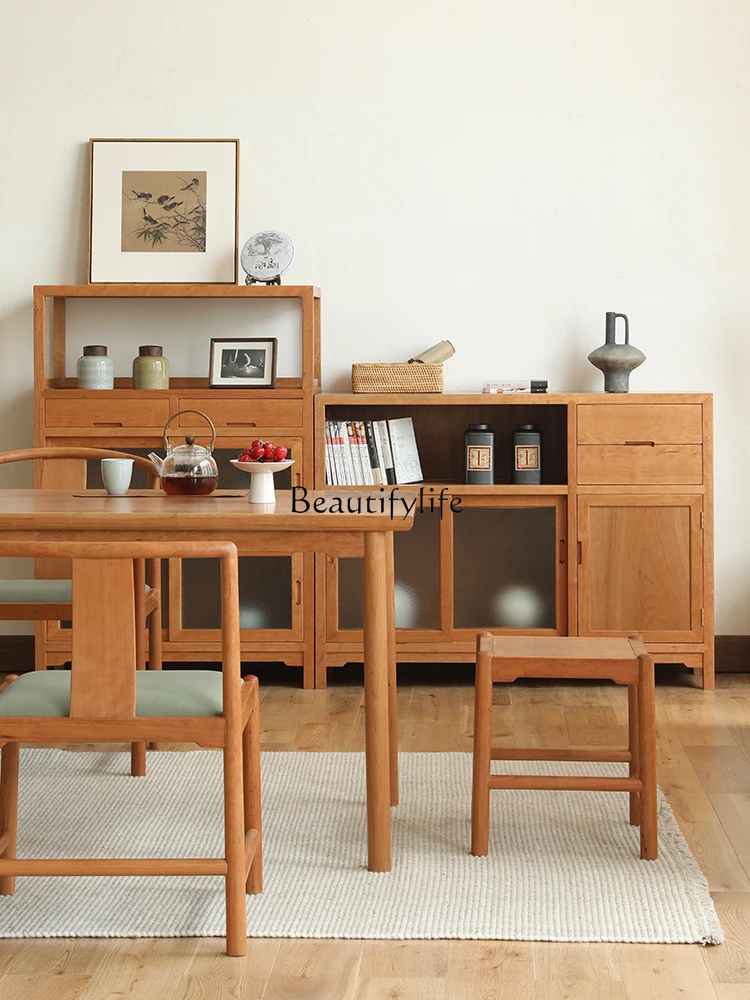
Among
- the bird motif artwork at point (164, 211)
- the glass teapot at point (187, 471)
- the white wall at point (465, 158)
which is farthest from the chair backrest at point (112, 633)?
the bird motif artwork at point (164, 211)

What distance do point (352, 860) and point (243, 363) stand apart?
2201 mm

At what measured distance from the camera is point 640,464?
3990 mm

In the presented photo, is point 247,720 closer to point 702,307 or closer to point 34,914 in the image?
point 34,914

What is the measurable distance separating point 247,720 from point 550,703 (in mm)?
1920

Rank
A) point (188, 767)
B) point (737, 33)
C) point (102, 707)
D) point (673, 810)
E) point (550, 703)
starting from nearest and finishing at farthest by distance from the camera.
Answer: point (102, 707)
point (673, 810)
point (188, 767)
point (550, 703)
point (737, 33)

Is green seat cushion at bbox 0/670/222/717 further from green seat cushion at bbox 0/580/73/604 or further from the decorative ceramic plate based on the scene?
the decorative ceramic plate

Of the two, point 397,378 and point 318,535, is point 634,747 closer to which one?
point 318,535

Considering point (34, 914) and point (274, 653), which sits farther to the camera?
point (274, 653)

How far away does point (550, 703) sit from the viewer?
3869 millimetres

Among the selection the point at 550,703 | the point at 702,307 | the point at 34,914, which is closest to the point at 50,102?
the point at 702,307

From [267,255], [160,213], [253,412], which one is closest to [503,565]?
[253,412]

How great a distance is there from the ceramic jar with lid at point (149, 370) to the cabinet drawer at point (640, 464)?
1.56m

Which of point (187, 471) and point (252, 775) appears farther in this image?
point (187, 471)

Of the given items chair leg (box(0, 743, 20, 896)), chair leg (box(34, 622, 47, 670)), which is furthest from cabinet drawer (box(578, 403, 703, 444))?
chair leg (box(0, 743, 20, 896))
